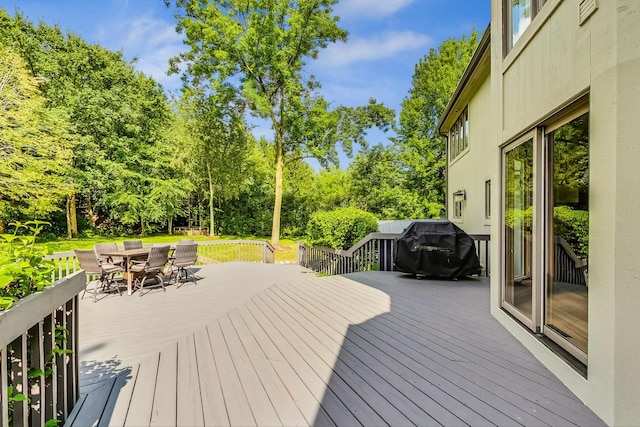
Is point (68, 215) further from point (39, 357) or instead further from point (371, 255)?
point (39, 357)

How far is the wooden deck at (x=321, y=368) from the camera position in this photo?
7.16 feet

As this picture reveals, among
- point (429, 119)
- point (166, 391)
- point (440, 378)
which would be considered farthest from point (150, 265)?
point (429, 119)

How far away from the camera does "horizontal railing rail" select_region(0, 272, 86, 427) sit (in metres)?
1.55

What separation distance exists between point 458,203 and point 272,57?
39.5ft

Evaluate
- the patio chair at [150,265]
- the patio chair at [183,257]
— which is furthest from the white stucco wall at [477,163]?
the patio chair at [150,265]

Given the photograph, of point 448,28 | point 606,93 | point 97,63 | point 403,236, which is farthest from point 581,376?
point 97,63

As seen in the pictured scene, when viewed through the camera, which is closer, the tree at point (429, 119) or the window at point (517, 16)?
the window at point (517, 16)

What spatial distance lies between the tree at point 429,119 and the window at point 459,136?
8.11m

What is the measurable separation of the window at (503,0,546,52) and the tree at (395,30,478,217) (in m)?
17.2

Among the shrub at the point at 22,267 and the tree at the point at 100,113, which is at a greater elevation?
the tree at the point at 100,113

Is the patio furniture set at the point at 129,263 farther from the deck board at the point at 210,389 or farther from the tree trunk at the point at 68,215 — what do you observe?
the tree trunk at the point at 68,215

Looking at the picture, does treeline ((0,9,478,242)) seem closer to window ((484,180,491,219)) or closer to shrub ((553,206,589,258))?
window ((484,180,491,219))

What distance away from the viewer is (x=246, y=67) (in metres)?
17.8

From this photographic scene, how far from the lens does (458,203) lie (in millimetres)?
11766
